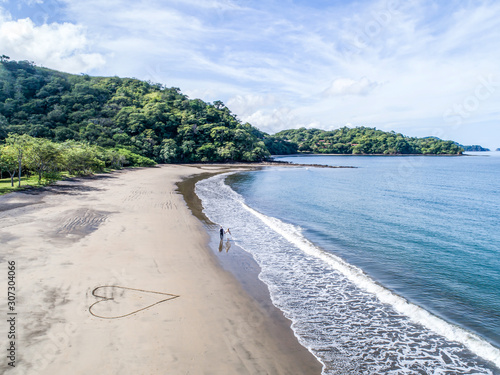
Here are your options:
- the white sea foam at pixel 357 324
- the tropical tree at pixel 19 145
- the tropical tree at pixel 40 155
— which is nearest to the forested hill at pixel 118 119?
the tropical tree at pixel 40 155

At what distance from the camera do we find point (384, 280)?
14508mm

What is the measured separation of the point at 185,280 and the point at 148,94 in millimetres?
131363

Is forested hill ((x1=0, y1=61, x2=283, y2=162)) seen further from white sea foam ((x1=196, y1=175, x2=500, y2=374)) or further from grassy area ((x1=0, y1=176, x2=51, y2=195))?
white sea foam ((x1=196, y1=175, x2=500, y2=374))

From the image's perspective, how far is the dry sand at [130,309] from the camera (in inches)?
308

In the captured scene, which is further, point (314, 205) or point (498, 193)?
point (498, 193)

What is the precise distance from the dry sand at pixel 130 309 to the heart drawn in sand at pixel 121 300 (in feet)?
0.12

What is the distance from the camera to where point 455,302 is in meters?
12.5

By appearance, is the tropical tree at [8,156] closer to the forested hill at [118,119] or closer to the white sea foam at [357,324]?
the white sea foam at [357,324]

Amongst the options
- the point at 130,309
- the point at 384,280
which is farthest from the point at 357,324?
the point at 130,309

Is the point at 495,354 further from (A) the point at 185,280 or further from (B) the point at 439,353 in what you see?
(A) the point at 185,280

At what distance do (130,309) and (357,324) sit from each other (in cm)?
817

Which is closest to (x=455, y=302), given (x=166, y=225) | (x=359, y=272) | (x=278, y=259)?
(x=359, y=272)

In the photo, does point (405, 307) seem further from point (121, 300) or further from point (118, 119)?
point (118, 119)

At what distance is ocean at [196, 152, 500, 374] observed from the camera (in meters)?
9.26
